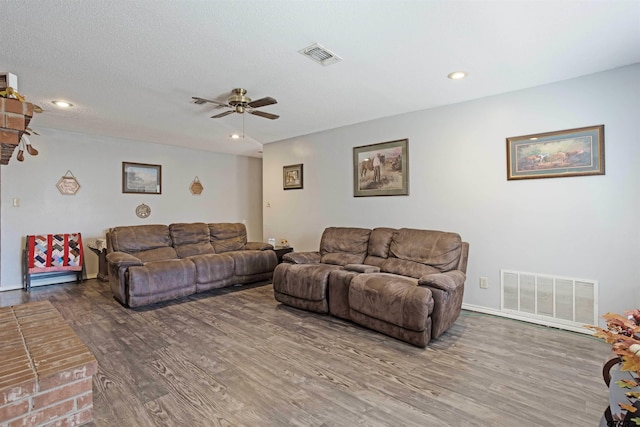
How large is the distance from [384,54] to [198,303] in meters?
3.47

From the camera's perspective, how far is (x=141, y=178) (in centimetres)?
586

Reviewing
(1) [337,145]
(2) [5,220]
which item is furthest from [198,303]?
(2) [5,220]

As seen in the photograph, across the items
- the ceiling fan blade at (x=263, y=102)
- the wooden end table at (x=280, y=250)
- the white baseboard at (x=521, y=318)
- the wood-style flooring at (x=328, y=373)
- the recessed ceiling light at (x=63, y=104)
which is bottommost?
the wood-style flooring at (x=328, y=373)

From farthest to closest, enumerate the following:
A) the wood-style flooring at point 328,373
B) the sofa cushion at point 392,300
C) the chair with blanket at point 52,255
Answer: the chair with blanket at point 52,255, the sofa cushion at point 392,300, the wood-style flooring at point 328,373

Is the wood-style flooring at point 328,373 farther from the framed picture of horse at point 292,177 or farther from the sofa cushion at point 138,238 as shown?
the framed picture of horse at point 292,177

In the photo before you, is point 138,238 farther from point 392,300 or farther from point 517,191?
point 517,191

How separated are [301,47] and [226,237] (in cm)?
374

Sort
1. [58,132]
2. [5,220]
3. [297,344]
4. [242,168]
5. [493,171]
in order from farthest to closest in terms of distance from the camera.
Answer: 1. [242,168]
2. [58,132]
3. [5,220]
4. [493,171]
5. [297,344]

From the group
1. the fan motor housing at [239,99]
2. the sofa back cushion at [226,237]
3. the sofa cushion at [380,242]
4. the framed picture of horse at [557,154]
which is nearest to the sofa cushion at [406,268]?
the sofa cushion at [380,242]

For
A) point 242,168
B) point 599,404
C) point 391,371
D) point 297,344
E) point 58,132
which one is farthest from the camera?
point 242,168

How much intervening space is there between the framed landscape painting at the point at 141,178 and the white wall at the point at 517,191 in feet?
11.6

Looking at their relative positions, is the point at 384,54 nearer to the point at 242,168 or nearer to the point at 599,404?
the point at 599,404

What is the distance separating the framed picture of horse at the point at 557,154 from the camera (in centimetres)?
288

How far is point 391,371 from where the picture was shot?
2260mm
